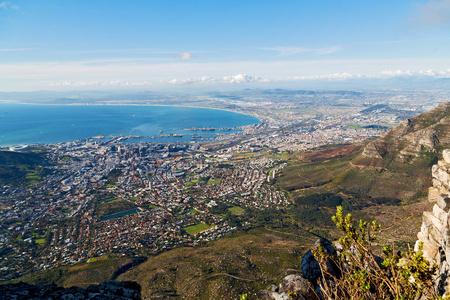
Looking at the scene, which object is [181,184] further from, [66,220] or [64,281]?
[64,281]

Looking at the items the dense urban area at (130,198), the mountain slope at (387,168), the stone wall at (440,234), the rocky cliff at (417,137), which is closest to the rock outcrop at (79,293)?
the stone wall at (440,234)

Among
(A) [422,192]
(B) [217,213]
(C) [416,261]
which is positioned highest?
(C) [416,261]

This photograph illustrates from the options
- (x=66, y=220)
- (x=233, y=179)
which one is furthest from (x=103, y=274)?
(x=233, y=179)

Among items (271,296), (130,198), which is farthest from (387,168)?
(130,198)

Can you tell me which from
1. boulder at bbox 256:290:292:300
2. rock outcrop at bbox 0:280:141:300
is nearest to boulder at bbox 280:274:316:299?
boulder at bbox 256:290:292:300

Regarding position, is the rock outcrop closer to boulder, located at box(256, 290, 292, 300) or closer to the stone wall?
boulder, located at box(256, 290, 292, 300)

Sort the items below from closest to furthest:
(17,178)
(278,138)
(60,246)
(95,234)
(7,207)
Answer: (60,246)
(95,234)
(7,207)
(17,178)
(278,138)

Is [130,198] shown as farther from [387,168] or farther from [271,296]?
[387,168]
